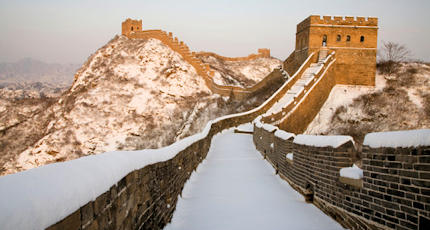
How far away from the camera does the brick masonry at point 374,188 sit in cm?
386

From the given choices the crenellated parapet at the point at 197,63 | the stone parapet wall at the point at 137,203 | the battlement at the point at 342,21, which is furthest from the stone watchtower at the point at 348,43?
the stone parapet wall at the point at 137,203

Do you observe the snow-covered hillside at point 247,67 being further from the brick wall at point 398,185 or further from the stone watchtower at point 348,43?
the brick wall at point 398,185

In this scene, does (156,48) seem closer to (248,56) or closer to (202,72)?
(202,72)

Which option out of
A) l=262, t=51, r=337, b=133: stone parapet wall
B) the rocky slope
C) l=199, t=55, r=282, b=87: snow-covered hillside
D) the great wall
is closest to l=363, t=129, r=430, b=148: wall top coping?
the great wall

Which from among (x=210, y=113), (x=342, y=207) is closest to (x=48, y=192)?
(x=342, y=207)

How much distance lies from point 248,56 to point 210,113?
41.8 metres

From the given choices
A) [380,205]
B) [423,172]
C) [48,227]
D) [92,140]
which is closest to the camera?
[48,227]

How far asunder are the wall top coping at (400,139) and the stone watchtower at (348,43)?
30.6 metres

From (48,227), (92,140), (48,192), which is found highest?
(48,192)

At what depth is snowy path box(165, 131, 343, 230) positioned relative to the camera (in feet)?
18.5

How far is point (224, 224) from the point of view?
5547 mm

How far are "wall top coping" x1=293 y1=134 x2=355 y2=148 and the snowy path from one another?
127 cm

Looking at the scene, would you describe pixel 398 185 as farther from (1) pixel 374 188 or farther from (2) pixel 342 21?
(2) pixel 342 21

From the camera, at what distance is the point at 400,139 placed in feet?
13.6
